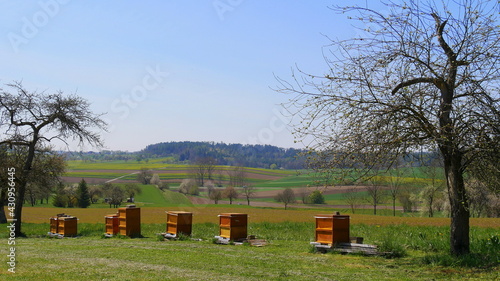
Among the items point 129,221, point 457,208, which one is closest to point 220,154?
point 129,221

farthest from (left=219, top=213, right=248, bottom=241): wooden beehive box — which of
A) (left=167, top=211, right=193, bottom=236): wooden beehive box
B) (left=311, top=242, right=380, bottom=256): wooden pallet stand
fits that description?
(left=311, top=242, right=380, bottom=256): wooden pallet stand

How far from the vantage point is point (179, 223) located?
64.9ft

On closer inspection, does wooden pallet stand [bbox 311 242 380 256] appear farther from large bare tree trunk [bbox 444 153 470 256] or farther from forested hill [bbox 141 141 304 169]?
forested hill [bbox 141 141 304 169]

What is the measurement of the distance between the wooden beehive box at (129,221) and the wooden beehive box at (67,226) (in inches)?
152

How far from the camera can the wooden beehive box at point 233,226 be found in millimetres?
17734

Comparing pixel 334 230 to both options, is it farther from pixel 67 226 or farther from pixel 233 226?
pixel 67 226

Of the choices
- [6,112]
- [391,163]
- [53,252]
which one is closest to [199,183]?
[6,112]

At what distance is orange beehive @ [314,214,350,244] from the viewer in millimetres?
14844

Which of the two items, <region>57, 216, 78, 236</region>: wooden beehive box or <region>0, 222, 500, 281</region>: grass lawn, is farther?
<region>57, 216, 78, 236</region>: wooden beehive box

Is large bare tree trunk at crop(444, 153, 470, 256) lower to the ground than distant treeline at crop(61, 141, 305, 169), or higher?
lower

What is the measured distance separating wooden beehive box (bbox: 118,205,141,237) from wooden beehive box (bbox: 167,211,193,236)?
7.13ft

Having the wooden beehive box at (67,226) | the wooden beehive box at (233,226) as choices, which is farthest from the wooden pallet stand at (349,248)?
the wooden beehive box at (67,226)

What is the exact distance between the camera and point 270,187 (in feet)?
306

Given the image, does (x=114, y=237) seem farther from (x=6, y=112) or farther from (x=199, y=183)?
(x=199, y=183)
